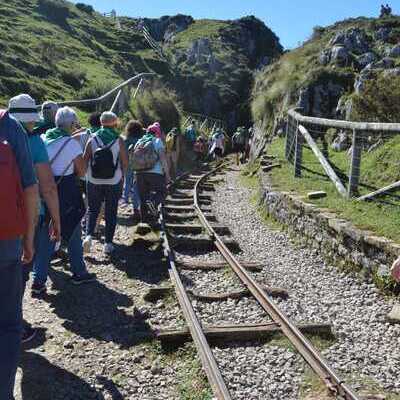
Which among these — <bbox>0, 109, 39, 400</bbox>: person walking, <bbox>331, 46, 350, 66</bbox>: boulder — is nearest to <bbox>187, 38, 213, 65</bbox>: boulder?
<bbox>331, 46, 350, 66</bbox>: boulder

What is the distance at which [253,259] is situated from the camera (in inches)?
331

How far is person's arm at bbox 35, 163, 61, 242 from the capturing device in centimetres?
481

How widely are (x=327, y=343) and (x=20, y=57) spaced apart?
26632 mm

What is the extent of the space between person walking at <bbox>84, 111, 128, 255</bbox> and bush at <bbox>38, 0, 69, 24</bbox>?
54.0 metres

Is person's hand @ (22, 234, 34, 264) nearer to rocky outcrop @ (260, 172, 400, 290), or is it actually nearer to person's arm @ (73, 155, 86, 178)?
person's arm @ (73, 155, 86, 178)

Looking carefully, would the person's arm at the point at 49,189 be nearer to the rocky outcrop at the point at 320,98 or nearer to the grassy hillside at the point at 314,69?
the grassy hillside at the point at 314,69

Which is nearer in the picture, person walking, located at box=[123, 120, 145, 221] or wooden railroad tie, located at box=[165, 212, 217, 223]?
person walking, located at box=[123, 120, 145, 221]

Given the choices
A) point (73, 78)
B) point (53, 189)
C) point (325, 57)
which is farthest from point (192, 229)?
point (73, 78)

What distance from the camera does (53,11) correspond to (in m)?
59.8

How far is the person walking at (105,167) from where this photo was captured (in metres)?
7.51

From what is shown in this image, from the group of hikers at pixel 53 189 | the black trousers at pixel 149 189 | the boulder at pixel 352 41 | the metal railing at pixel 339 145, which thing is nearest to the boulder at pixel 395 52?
the boulder at pixel 352 41

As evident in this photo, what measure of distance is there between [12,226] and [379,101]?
12198mm

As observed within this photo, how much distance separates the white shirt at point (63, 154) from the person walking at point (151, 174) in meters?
3.20

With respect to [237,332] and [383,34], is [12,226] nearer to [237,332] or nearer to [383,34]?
[237,332]
